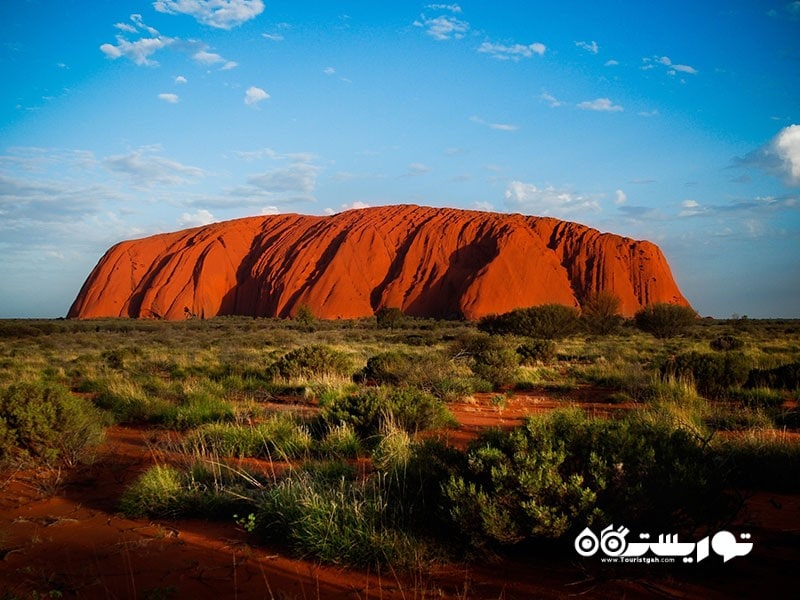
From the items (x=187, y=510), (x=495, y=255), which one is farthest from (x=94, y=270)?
(x=187, y=510)

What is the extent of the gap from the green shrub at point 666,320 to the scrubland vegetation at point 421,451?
1994 cm

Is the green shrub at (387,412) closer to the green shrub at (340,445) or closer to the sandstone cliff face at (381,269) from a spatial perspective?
the green shrub at (340,445)

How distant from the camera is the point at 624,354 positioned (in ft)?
61.9

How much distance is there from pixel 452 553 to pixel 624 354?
677 inches

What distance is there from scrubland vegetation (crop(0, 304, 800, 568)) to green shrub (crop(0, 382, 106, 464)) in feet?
0.07

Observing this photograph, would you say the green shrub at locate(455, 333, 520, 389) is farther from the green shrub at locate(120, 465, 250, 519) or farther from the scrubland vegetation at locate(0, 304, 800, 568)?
the green shrub at locate(120, 465, 250, 519)

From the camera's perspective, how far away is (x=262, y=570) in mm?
3498

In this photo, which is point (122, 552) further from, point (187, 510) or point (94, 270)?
point (94, 270)

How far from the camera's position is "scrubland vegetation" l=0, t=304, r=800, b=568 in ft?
11.2

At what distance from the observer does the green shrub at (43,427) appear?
19.8 feet

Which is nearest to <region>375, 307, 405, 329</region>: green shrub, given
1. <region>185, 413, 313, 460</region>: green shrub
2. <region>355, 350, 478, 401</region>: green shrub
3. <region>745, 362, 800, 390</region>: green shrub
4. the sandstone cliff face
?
the sandstone cliff face

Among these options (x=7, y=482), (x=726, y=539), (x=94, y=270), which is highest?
(x=94, y=270)

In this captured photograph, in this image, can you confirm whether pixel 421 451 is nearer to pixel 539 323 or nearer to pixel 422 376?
pixel 422 376

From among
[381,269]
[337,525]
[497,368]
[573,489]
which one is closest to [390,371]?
[497,368]
